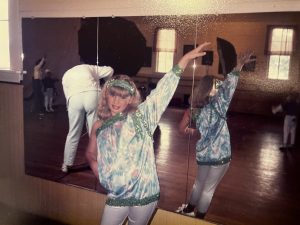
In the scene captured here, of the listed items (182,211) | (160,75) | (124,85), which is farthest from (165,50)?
(182,211)

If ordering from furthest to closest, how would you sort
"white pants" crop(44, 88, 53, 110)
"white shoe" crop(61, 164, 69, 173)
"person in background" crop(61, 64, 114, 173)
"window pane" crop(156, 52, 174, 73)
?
1. "white shoe" crop(61, 164, 69, 173)
2. "white pants" crop(44, 88, 53, 110)
3. "person in background" crop(61, 64, 114, 173)
4. "window pane" crop(156, 52, 174, 73)

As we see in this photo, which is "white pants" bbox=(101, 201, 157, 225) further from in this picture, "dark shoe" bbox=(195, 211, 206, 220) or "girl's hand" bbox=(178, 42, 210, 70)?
"girl's hand" bbox=(178, 42, 210, 70)

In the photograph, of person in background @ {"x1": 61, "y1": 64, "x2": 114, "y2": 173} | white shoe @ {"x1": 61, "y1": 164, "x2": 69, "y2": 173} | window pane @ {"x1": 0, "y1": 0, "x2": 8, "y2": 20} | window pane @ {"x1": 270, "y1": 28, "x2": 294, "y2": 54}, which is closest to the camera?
window pane @ {"x1": 270, "y1": 28, "x2": 294, "y2": 54}

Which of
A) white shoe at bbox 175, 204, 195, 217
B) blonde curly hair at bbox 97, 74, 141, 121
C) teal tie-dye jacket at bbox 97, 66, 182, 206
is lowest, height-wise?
white shoe at bbox 175, 204, 195, 217

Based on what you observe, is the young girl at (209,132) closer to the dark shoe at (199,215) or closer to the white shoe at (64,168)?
the dark shoe at (199,215)

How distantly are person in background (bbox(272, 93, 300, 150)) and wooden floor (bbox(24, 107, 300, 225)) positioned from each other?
0.04m

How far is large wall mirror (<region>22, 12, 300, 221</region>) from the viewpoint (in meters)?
2.26

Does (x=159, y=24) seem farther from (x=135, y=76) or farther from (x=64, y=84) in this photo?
(x=64, y=84)

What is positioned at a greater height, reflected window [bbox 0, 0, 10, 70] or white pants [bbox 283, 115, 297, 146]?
reflected window [bbox 0, 0, 10, 70]

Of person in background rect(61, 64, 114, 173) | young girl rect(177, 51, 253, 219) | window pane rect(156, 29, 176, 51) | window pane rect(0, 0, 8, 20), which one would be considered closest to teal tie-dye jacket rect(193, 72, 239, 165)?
young girl rect(177, 51, 253, 219)

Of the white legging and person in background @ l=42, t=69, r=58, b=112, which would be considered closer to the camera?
the white legging

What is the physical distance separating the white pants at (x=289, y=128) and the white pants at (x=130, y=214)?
99cm

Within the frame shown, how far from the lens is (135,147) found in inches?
87.0

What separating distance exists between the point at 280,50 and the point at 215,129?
0.72 m
